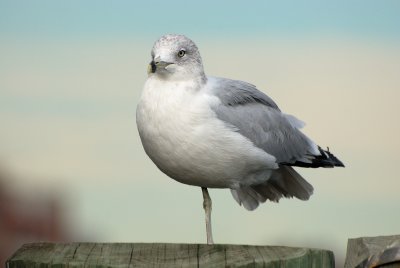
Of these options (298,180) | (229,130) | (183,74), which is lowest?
(298,180)

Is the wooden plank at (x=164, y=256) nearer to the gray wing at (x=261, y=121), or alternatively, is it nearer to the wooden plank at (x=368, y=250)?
the wooden plank at (x=368, y=250)

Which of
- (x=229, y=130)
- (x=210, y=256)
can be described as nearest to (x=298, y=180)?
(x=229, y=130)

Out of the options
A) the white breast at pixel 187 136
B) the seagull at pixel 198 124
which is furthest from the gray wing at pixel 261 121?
the white breast at pixel 187 136

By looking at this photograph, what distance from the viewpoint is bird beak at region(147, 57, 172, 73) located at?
5.93 m

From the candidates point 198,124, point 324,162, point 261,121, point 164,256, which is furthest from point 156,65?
point 324,162

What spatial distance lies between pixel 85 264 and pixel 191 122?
6.23 feet

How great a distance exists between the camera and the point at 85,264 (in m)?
4.22

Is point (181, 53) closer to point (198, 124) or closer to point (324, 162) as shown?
point (198, 124)

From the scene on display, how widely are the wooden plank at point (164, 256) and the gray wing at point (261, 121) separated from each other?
1653 mm

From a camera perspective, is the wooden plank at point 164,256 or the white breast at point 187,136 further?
the white breast at point 187,136

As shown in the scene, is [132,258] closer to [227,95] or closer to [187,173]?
[187,173]

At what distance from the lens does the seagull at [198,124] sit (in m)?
5.91

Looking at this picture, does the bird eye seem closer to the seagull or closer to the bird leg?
the seagull

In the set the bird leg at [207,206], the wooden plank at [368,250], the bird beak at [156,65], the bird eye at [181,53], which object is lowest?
the bird leg at [207,206]
